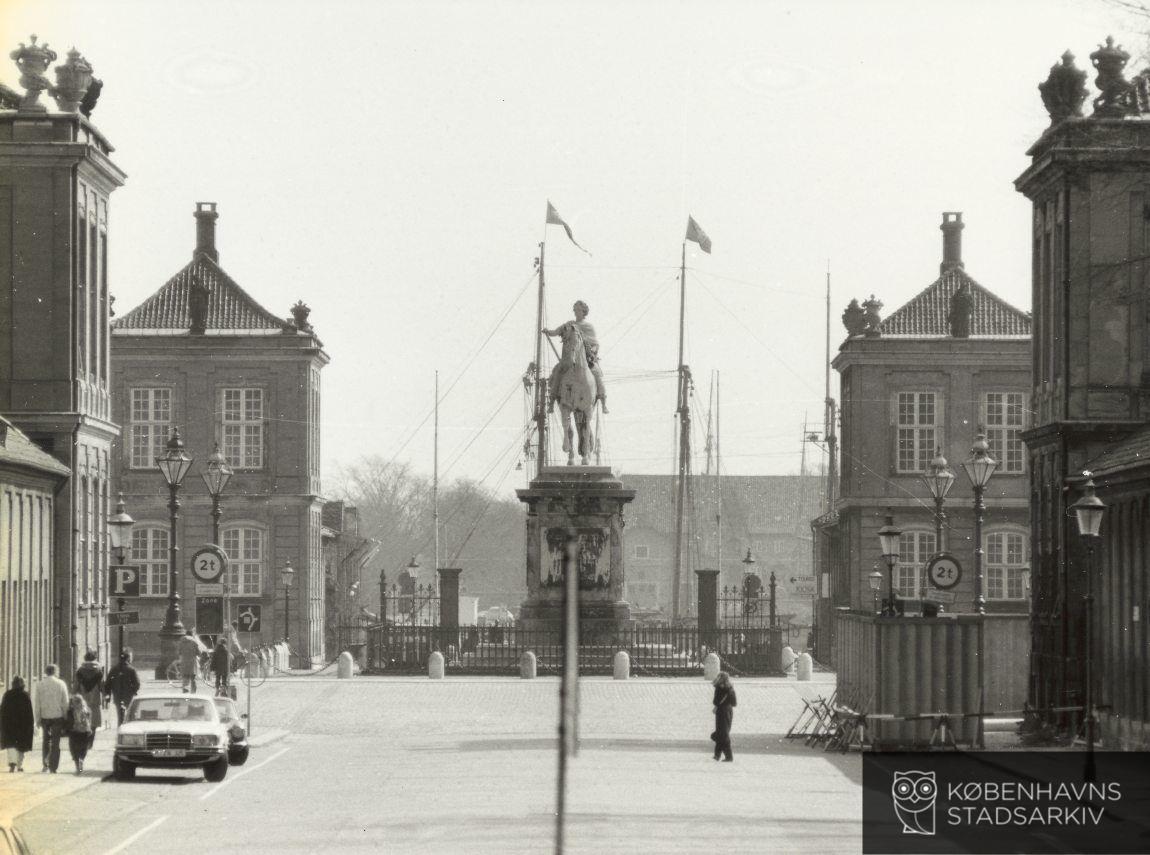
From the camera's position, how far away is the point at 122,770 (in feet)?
88.7

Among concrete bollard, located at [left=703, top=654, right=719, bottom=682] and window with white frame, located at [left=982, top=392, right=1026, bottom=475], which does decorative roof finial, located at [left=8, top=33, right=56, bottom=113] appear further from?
window with white frame, located at [left=982, top=392, right=1026, bottom=475]

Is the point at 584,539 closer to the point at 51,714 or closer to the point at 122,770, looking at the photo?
the point at 51,714

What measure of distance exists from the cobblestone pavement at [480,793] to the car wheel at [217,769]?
0.34 m

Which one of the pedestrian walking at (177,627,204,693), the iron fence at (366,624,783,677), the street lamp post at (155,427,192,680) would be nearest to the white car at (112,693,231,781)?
the street lamp post at (155,427,192,680)

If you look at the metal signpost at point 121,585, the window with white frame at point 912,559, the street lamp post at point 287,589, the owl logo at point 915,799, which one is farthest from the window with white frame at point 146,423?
the owl logo at point 915,799

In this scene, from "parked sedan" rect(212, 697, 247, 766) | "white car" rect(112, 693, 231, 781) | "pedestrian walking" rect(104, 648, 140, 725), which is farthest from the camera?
"pedestrian walking" rect(104, 648, 140, 725)

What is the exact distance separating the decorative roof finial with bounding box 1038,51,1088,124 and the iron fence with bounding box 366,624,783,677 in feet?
70.8

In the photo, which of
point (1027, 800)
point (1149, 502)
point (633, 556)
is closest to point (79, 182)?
point (1149, 502)

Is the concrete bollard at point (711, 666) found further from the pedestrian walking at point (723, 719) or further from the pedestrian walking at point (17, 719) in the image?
the pedestrian walking at point (17, 719)

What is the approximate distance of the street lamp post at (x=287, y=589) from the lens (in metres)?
63.6

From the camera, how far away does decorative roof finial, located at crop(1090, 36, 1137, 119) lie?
3494 cm

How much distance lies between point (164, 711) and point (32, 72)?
17040 mm

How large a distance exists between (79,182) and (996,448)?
1386 inches

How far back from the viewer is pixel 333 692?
48.0 m
